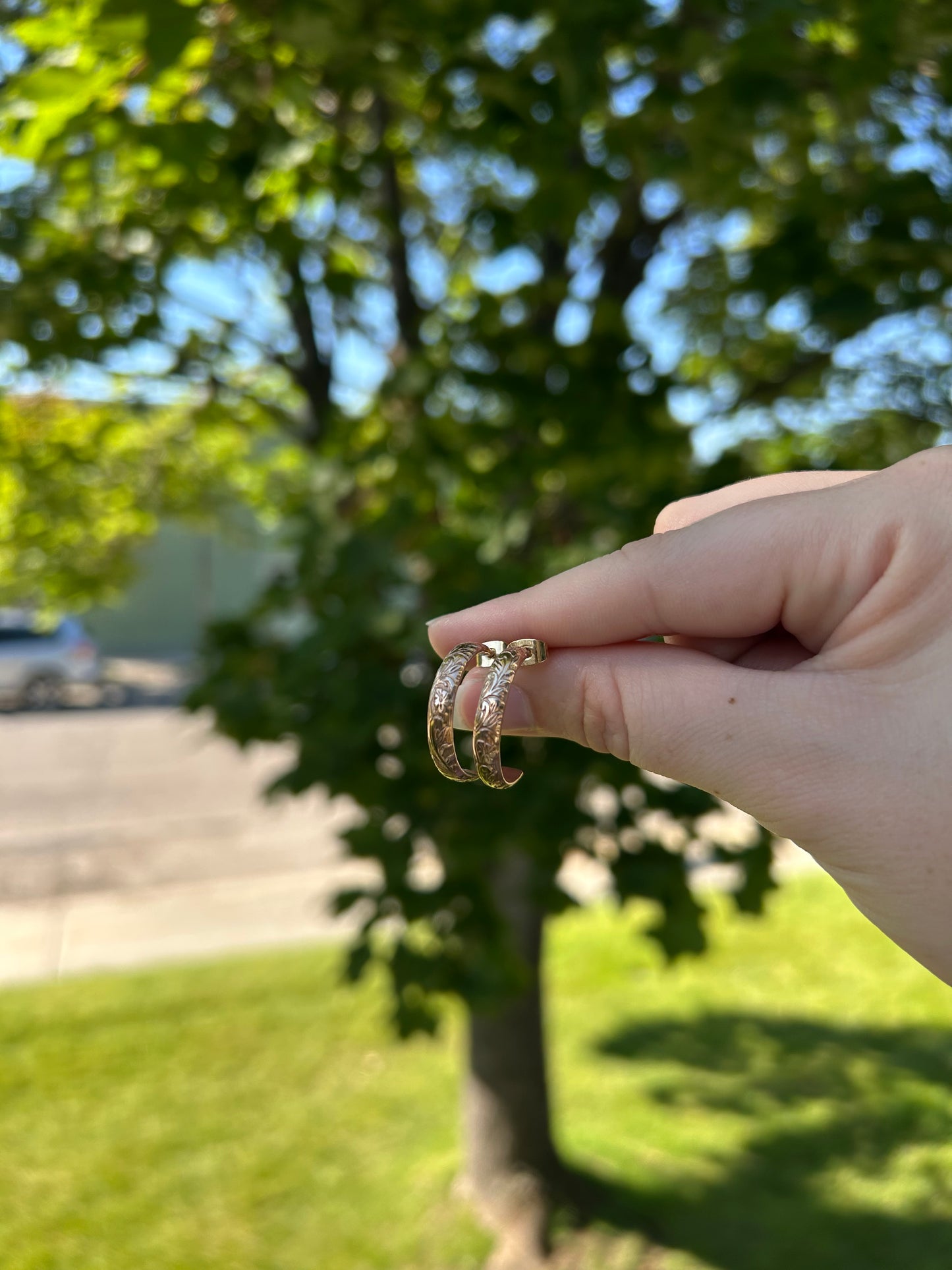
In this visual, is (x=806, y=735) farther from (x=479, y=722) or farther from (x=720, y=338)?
(x=720, y=338)

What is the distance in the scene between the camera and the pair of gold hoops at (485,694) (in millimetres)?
1100

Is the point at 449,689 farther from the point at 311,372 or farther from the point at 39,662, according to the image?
the point at 39,662

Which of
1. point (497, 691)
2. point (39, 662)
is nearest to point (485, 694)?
point (497, 691)

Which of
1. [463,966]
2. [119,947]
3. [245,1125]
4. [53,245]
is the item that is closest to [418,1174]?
[245,1125]

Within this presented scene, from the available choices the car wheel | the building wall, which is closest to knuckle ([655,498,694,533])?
the car wheel

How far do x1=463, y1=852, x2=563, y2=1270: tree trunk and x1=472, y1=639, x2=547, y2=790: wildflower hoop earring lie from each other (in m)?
2.54

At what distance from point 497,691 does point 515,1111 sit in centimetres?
303

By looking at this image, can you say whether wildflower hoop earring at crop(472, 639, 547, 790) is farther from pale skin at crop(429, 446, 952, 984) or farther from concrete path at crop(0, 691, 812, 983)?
concrete path at crop(0, 691, 812, 983)

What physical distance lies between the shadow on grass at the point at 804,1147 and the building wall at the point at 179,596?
19.4 meters

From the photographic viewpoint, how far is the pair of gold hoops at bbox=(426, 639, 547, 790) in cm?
110

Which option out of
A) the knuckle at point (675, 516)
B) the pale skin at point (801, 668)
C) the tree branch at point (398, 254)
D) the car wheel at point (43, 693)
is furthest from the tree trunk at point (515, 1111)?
the car wheel at point (43, 693)

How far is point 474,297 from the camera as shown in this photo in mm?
3611

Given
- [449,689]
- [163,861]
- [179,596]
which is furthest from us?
[179,596]

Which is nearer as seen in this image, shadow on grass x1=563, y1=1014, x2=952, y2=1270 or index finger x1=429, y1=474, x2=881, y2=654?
index finger x1=429, y1=474, x2=881, y2=654
